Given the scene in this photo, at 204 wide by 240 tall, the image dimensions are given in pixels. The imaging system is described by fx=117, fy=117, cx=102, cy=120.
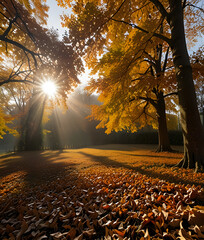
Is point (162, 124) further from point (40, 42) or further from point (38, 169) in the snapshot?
point (40, 42)

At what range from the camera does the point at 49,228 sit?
1.55 m

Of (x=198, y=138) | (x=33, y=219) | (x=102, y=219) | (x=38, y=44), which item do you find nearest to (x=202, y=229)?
(x=102, y=219)

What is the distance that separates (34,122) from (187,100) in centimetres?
1537

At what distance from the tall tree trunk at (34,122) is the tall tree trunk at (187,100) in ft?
46.4

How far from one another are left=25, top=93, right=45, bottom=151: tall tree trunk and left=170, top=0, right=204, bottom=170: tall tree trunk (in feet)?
46.4

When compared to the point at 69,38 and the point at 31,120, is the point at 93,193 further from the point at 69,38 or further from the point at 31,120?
the point at 31,120

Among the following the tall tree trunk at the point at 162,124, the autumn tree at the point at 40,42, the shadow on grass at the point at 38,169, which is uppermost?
the autumn tree at the point at 40,42

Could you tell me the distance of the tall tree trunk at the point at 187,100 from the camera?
363 cm

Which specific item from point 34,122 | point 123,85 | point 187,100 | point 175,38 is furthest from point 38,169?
point 34,122

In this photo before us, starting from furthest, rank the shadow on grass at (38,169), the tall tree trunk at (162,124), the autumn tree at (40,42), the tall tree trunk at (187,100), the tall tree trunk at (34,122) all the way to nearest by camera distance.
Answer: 1. the tall tree trunk at (34,122)
2. the tall tree trunk at (162,124)
3. the autumn tree at (40,42)
4. the shadow on grass at (38,169)
5. the tall tree trunk at (187,100)

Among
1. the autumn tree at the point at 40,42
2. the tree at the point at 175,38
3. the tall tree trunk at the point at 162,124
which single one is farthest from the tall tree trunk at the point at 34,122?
the tall tree trunk at the point at 162,124

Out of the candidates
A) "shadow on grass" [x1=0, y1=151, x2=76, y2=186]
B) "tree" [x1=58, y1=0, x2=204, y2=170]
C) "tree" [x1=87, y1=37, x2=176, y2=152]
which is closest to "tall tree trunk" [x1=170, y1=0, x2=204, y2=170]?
"tree" [x1=58, y1=0, x2=204, y2=170]

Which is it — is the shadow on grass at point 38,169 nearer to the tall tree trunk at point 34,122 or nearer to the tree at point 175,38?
the tree at point 175,38

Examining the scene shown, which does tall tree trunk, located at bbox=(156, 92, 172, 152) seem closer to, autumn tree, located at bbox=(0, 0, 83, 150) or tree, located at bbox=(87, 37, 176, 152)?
tree, located at bbox=(87, 37, 176, 152)
